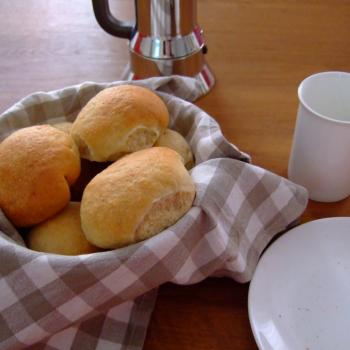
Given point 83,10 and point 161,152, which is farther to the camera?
point 83,10

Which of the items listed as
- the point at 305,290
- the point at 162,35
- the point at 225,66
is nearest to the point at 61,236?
the point at 305,290

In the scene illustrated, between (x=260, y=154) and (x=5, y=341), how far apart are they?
37 cm

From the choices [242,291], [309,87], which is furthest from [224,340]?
[309,87]

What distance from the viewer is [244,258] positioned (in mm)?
445

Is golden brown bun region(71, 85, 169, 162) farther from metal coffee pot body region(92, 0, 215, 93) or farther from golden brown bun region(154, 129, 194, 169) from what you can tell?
metal coffee pot body region(92, 0, 215, 93)

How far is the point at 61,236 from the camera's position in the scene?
41 cm

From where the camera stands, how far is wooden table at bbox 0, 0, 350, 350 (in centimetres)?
44

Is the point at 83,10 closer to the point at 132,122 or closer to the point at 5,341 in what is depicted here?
the point at 132,122

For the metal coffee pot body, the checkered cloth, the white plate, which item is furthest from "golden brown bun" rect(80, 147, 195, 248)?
the metal coffee pot body

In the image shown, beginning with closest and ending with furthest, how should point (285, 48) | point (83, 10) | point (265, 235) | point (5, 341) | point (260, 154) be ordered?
point (5, 341), point (265, 235), point (260, 154), point (285, 48), point (83, 10)

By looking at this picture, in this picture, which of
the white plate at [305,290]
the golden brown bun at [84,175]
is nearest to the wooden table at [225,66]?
the white plate at [305,290]

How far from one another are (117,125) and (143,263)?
0.14 metres

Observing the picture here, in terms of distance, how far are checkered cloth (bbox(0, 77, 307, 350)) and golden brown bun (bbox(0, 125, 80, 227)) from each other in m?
0.02

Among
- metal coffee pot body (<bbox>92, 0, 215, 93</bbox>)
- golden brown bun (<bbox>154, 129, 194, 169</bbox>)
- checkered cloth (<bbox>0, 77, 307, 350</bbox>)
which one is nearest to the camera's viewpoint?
checkered cloth (<bbox>0, 77, 307, 350</bbox>)
